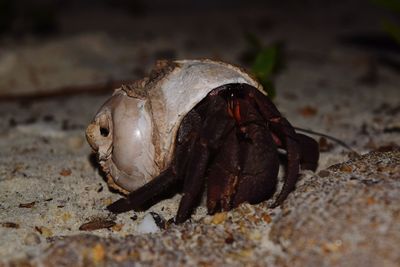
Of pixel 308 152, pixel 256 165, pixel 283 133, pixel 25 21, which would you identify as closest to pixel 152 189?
pixel 256 165

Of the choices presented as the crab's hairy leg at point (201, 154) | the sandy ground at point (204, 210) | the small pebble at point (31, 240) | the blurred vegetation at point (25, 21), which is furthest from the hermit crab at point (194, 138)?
the blurred vegetation at point (25, 21)

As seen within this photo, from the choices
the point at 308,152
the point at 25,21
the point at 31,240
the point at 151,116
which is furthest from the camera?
the point at 25,21

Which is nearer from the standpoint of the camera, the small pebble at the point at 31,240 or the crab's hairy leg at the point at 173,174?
the small pebble at the point at 31,240

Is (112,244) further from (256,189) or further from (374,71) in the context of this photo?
(374,71)

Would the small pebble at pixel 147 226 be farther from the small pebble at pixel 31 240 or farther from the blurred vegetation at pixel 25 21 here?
the blurred vegetation at pixel 25 21

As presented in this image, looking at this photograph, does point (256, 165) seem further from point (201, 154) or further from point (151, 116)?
point (151, 116)
